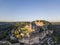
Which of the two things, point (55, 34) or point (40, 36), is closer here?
point (40, 36)

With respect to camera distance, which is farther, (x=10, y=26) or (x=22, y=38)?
(x=10, y=26)

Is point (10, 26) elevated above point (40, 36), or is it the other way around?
point (10, 26)

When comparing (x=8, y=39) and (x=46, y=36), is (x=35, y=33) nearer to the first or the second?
(x=46, y=36)

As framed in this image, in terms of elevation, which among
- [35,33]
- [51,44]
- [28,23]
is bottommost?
[51,44]

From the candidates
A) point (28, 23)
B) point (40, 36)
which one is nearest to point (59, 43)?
point (40, 36)

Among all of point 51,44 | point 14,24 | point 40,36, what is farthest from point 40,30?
point 14,24

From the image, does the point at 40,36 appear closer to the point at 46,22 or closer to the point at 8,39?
the point at 46,22
